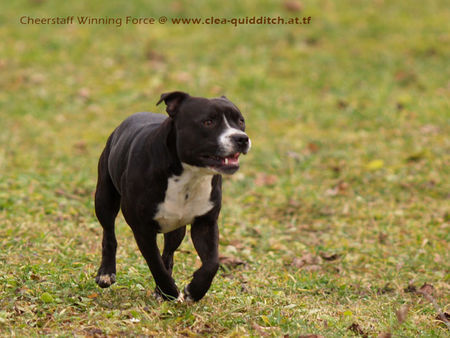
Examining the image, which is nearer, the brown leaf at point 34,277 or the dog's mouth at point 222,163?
the dog's mouth at point 222,163

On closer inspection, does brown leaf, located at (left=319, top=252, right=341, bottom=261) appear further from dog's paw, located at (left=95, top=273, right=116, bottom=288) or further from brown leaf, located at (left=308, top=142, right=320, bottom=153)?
brown leaf, located at (left=308, top=142, right=320, bottom=153)

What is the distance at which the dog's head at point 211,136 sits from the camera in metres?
4.45

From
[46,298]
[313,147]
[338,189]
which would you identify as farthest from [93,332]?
[313,147]

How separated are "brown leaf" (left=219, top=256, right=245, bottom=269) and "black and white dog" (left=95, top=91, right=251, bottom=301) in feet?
5.02

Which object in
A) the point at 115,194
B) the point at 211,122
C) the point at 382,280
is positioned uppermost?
the point at 211,122

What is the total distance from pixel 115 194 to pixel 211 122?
1405mm

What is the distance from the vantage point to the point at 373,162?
9695mm

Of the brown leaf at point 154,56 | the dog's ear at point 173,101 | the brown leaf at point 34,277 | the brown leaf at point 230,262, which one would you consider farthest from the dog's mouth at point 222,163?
the brown leaf at point 154,56

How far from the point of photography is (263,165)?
32.9 feet

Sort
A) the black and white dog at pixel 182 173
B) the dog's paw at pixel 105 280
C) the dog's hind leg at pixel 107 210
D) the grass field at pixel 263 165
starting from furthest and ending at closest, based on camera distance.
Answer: the dog's hind leg at pixel 107 210 < the dog's paw at pixel 105 280 < the grass field at pixel 263 165 < the black and white dog at pixel 182 173

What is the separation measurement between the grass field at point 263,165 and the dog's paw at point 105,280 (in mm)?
58

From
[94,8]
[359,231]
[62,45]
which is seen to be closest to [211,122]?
[359,231]

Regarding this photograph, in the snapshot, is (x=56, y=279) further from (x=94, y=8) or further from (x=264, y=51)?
(x=94, y=8)

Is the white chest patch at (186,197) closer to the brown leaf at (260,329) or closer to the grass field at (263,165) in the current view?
the grass field at (263,165)
